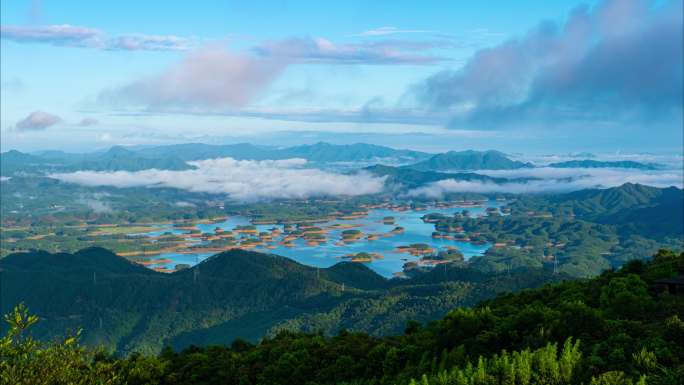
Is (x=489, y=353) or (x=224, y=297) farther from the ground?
(x=489, y=353)

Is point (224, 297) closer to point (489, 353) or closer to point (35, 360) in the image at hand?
point (35, 360)

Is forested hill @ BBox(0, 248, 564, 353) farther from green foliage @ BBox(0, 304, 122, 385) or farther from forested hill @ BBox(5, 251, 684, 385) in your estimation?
green foliage @ BBox(0, 304, 122, 385)

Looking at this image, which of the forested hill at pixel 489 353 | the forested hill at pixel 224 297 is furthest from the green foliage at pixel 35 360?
the forested hill at pixel 224 297

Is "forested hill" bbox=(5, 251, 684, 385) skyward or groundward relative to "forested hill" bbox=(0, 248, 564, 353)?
skyward

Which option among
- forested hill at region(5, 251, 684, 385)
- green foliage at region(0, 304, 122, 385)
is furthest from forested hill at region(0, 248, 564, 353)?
green foliage at region(0, 304, 122, 385)

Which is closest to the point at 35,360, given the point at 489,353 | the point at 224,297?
the point at 489,353
